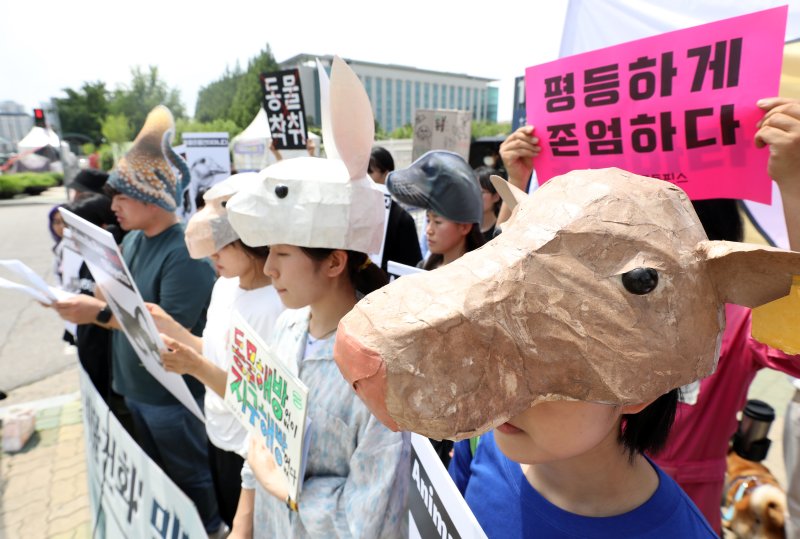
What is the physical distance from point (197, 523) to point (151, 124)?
220 cm

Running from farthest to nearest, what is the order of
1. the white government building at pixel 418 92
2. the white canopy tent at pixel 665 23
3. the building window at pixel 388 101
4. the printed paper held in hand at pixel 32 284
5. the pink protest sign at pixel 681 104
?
the building window at pixel 388 101 → the white government building at pixel 418 92 → the printed paper held in hand at pixel 32 284 → the white canopy tent at pixel 665 23 → the pink protest sign at pixel 681 104

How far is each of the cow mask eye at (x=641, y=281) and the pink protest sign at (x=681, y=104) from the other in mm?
781

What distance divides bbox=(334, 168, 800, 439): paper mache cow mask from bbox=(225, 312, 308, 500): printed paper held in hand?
61cm

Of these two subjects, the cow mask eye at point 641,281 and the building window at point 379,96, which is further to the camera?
the building window at point 379,96

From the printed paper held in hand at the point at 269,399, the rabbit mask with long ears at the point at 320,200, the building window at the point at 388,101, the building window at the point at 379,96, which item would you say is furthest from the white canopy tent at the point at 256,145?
the building window at the point at 388,101

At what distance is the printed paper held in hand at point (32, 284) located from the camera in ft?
6.79

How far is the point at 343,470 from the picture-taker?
1.30 meters

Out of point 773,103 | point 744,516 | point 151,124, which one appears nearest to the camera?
point 773,103

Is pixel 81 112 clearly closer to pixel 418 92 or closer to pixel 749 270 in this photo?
pixel 418 92

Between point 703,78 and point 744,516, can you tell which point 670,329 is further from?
point 744,516

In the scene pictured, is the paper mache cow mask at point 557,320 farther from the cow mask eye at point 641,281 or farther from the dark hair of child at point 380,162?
the dark hair of child at point 380,162

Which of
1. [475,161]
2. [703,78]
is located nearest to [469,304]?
[703,78]

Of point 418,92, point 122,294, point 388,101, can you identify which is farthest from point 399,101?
point 122,294

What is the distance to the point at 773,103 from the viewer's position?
109cm
